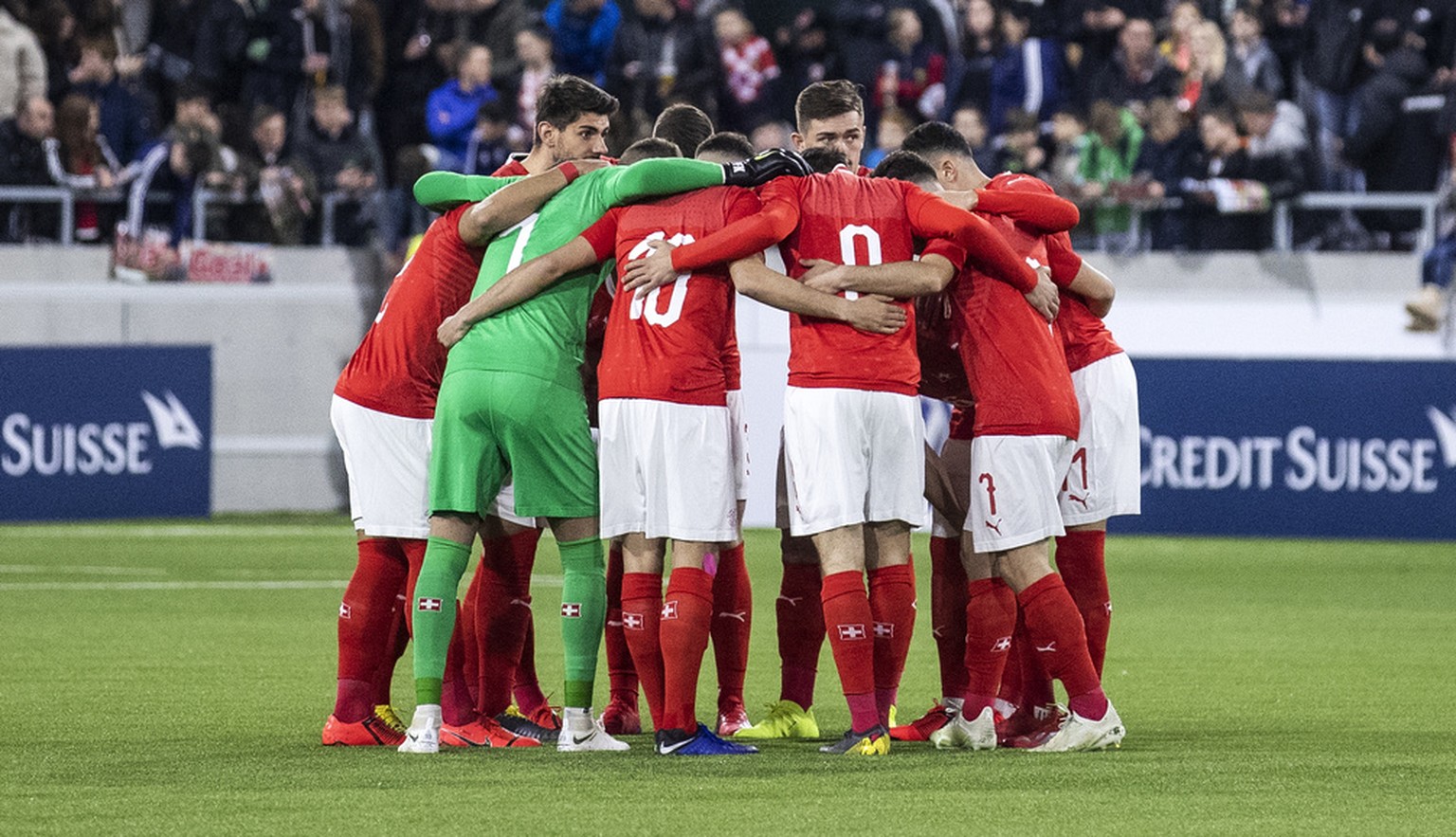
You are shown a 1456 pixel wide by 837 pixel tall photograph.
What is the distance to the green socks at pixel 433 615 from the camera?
7551 millimetres

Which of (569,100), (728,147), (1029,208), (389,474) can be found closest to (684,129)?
(728,147)

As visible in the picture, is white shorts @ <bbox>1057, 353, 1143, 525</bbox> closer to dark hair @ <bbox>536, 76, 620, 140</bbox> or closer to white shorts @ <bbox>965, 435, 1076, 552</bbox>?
white shorts @ <bbox>965, 435, 1076, 552</bbox>

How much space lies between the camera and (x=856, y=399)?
24.9 ft

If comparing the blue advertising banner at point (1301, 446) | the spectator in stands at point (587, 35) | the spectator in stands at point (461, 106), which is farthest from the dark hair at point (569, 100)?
the spectator in stands at point (587, 35)

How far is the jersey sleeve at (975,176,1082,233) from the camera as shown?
8055mm

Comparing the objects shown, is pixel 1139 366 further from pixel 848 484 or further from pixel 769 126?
pixel 848 484

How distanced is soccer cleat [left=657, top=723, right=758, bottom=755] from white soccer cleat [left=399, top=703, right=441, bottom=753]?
0.76 meters

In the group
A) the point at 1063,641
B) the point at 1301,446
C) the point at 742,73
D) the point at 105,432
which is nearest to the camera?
the point at 1063,641

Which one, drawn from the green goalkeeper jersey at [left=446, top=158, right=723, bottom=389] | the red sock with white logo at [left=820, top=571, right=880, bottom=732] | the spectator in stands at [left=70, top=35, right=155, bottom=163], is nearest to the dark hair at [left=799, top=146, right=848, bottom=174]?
the green goalkeeper jersey at [left=446, top=158, right=723, bottom=389]

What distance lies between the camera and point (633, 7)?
2123 cm

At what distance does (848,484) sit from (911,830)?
5.71ft

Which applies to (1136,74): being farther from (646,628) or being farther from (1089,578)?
(646,628)

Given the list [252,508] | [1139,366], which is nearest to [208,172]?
[252,508]

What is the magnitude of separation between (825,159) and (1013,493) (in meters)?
1.43
